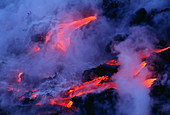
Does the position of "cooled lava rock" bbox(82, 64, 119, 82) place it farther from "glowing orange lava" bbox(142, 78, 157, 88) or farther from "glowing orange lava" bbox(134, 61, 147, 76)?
"glowing orange lava" bbox(142, 78, 157, 88)

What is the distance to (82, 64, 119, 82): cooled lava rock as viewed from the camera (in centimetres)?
380

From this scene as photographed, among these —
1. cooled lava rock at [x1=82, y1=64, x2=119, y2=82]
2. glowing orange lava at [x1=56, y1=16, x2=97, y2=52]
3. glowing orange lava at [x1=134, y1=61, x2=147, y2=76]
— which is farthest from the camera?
glowing orange lava at [x1=56, y1=16, x2=97, y2=52]

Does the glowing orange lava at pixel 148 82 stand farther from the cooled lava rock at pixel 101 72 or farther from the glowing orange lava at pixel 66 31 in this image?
the glowing orange lava at pixel 66 31

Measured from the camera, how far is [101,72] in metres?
3.91

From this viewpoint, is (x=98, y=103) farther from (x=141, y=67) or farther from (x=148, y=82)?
(x=141, y=67)

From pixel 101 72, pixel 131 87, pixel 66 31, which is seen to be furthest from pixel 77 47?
pixel 131 87

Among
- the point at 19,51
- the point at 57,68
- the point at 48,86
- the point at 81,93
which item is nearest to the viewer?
the point at 81,93

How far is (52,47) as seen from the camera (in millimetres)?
5484

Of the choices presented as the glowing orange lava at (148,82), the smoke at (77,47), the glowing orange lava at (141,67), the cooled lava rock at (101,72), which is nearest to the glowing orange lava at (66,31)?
the smoke at (77,47)

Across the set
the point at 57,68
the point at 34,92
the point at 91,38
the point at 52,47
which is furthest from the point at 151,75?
the point at 52,47

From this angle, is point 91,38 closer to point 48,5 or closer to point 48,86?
point 48,86

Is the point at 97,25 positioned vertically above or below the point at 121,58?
above

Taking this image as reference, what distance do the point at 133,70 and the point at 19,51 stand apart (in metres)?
5.26

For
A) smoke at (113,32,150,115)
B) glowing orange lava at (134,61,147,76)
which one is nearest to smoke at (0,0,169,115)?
smoke at (113,32,150,115)
